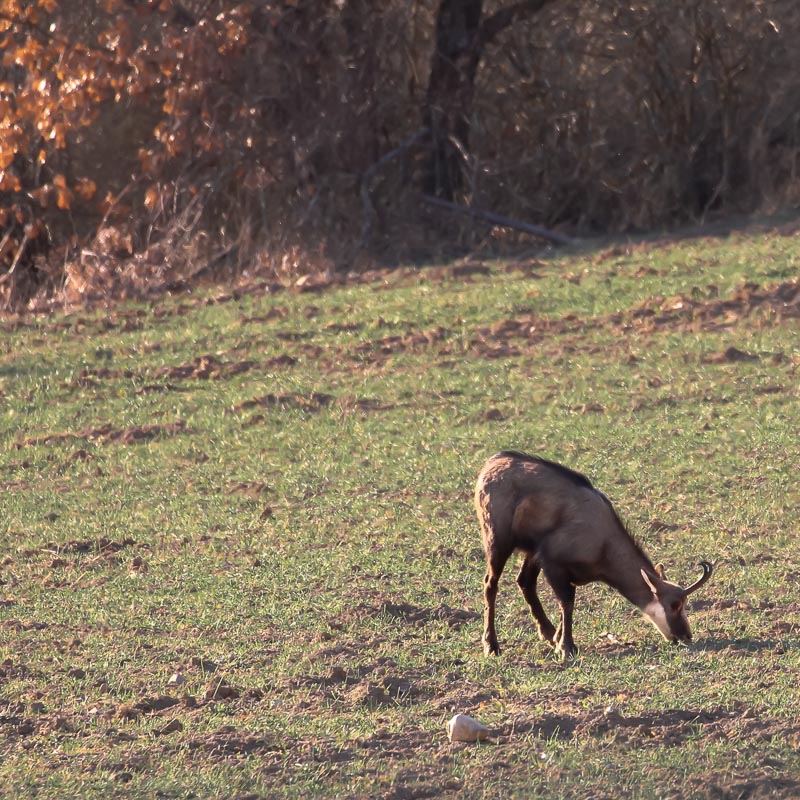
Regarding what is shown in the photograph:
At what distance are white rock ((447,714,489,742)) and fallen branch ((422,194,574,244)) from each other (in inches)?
453

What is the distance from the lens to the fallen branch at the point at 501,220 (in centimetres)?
1636

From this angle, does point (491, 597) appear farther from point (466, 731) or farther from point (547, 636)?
point (466, 731)

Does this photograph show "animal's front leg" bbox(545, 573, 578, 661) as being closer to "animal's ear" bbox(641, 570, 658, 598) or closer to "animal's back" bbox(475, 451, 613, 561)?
"animal's back" bbox(475, 451, 613, 561)

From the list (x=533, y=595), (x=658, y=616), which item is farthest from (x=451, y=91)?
(x=658, y=616)

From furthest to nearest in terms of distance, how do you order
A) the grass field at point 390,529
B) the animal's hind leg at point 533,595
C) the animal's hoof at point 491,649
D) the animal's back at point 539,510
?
the animal's hind leg at point 533,595 → the animal's back at point 539,510 → the animal's hoof at point 491,649 → the grass field at point 390,529

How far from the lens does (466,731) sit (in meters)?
5.08

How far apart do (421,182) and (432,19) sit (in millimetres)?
2076

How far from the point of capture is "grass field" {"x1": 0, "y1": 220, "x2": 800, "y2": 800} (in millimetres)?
5059

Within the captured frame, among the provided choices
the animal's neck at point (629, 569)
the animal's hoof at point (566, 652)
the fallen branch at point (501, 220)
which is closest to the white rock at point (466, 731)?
the animal's hoof at point (566, 652)

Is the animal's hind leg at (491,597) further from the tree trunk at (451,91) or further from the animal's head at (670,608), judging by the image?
the tree trunk at (451,91)

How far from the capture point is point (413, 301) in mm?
14047

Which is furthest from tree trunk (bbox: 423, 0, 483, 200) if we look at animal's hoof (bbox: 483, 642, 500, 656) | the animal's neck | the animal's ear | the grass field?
animal's hoof (bbox: 483, 642, 500, 656)

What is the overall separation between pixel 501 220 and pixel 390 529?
29.2 ft

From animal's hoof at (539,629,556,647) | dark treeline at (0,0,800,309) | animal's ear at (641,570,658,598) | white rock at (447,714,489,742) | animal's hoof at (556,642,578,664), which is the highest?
dark treeline at (0,0,800,309)
